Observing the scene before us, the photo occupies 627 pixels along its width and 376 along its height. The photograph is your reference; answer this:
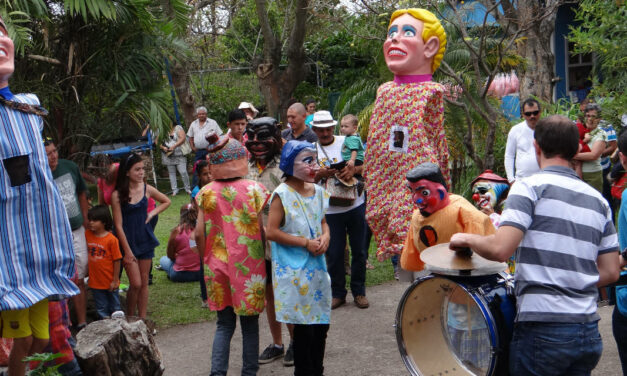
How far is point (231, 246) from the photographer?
4.80 m

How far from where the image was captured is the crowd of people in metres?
3.20

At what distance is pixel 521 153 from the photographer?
25.2 feet

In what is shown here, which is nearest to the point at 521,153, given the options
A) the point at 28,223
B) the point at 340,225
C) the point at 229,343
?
the point at 340,225

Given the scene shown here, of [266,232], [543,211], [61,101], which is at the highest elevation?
[61,101]

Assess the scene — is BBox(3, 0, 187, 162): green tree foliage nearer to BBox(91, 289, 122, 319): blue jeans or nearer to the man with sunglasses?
BBox(91, 289, 122, 319): blue jeans

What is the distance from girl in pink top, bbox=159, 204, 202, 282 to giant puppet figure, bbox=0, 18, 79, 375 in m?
3.46

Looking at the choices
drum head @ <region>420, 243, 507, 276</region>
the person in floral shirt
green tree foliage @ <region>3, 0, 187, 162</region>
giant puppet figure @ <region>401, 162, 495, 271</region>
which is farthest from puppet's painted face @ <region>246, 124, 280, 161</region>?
drum head @ <region>420, 243, 507, 276</region>

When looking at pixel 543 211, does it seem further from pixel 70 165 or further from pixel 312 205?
pixel 70 165

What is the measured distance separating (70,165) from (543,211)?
13.9 ft

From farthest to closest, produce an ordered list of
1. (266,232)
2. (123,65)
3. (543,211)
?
(123,65) → (266,232) → (543,211)

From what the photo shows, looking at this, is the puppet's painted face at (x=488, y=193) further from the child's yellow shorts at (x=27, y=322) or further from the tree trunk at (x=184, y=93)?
the tree trunk at (x=184, y=93)

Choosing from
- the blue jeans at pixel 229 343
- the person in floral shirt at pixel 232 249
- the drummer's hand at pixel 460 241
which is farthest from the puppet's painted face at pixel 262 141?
the drummer's hand at pixel 460 241

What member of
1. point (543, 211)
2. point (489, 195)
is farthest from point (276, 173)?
point (543, 211)

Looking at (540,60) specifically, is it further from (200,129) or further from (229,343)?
(229,343)
